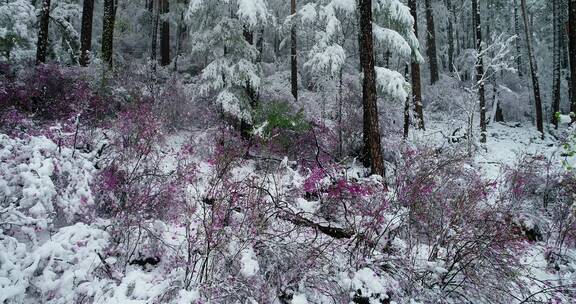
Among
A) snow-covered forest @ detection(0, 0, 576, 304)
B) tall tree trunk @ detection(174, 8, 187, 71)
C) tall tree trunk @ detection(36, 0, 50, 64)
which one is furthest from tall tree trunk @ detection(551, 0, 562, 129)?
tall tree trunk @ detection(36, 0, 50, 64)

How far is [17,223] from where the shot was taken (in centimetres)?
432

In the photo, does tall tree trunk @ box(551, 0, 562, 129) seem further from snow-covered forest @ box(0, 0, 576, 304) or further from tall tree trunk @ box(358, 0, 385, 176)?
tall tree trunk @ box(358, 0, 385, 176)

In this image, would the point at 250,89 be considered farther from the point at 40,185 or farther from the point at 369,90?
the point at 40,185

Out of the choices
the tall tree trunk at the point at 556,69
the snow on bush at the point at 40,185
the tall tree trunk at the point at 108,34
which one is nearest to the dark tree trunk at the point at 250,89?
the tall tree trunk at the point at 108,34

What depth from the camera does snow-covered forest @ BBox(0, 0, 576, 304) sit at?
4.84 metres

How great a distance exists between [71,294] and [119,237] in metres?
1.00

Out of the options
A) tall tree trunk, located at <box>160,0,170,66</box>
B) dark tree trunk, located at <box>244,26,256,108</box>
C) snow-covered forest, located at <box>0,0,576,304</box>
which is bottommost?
snow-covered forest, located at <box>0,0,576,304</box>

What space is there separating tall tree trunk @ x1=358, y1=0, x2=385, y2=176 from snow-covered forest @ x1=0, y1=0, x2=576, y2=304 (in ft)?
0.12

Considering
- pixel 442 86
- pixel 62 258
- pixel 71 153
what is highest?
pixel 442 86

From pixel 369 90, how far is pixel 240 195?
14.3ft

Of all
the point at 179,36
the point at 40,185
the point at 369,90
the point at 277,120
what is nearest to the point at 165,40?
the point at 179,36

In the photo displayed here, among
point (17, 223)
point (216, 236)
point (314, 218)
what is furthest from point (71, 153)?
point (314, 218)

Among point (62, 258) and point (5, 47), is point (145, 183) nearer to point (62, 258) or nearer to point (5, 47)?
point (62, 258)

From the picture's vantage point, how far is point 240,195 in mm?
6082
